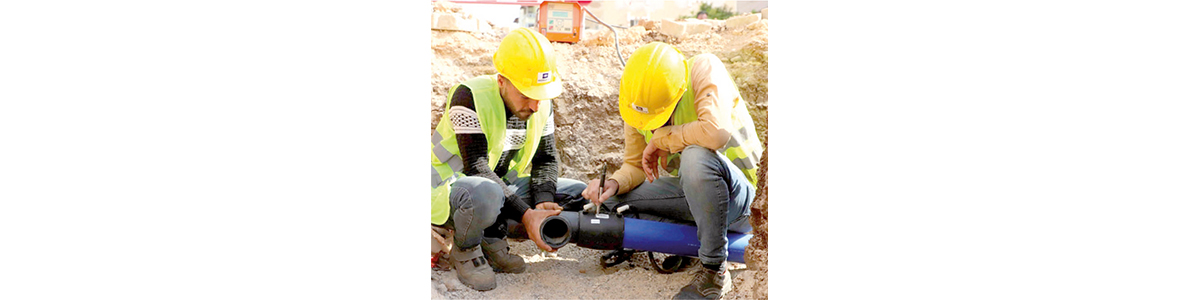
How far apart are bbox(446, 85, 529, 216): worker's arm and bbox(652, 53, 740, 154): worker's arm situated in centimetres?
76

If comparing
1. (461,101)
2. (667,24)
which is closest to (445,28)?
(461,101)

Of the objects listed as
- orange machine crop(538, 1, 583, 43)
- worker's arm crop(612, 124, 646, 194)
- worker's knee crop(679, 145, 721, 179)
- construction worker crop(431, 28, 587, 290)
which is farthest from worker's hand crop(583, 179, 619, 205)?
orange machine crop(538, 1, 583, 43)

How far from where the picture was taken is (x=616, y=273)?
145 inches

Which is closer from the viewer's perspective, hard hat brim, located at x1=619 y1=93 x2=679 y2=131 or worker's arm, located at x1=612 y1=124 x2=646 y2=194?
hard hat brim, located at x1=619 y1=93 x2=679 y2=131

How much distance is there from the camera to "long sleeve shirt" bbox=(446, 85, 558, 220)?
11.6ft

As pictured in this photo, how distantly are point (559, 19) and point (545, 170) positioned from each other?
0.67 meters

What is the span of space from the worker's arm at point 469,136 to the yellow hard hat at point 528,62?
20 cm

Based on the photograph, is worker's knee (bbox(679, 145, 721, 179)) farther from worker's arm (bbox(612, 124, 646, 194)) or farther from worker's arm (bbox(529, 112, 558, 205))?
worker's arm (bbox(529, 112, 558, 205))

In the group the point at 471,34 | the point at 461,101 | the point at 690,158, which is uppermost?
the point at 471,34

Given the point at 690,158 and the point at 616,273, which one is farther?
the point at 616,273

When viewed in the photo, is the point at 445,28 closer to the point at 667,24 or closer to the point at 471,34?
the point at 471,34

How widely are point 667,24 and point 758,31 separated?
396mm

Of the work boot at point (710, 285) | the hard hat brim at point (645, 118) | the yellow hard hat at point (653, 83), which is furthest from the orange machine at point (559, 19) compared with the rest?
the work boot at point (710, 285)

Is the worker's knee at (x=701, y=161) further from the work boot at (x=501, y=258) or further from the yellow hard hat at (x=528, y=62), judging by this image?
the work boot at (x=501, y=258)
